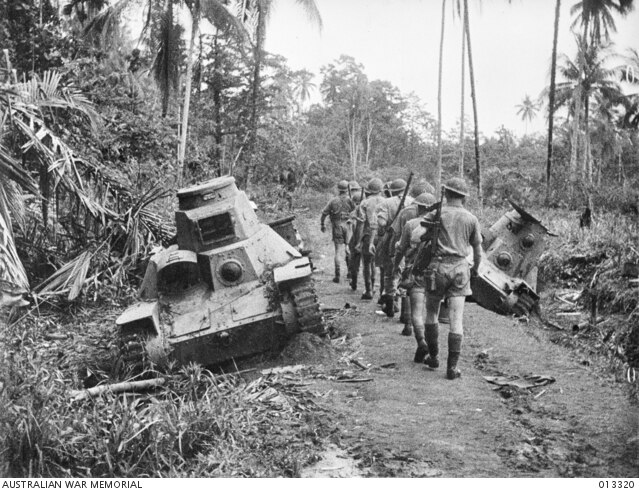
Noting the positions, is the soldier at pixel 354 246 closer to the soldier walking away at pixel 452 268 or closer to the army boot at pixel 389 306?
the army boot at pixel 389 306

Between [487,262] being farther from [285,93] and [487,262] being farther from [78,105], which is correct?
[285,93]

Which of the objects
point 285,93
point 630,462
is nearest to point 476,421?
point 630,462

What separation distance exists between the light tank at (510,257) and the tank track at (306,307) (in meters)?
3.50

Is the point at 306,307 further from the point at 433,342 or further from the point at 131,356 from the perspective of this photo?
the point at 131,356

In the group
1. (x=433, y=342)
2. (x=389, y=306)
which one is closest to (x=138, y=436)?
(x=433, y=342)

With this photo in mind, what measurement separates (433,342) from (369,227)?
435 cm

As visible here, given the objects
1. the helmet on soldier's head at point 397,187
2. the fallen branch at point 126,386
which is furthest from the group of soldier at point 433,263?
the fallen branch at point 126,386

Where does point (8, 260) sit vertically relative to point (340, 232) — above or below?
above

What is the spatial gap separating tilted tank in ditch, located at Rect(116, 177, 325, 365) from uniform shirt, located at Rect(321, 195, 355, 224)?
4.80 m

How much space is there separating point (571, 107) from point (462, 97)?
23.0m

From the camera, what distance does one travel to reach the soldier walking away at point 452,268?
269 inches

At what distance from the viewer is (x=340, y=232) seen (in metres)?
13.8

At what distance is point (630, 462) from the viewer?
4.57 metres
